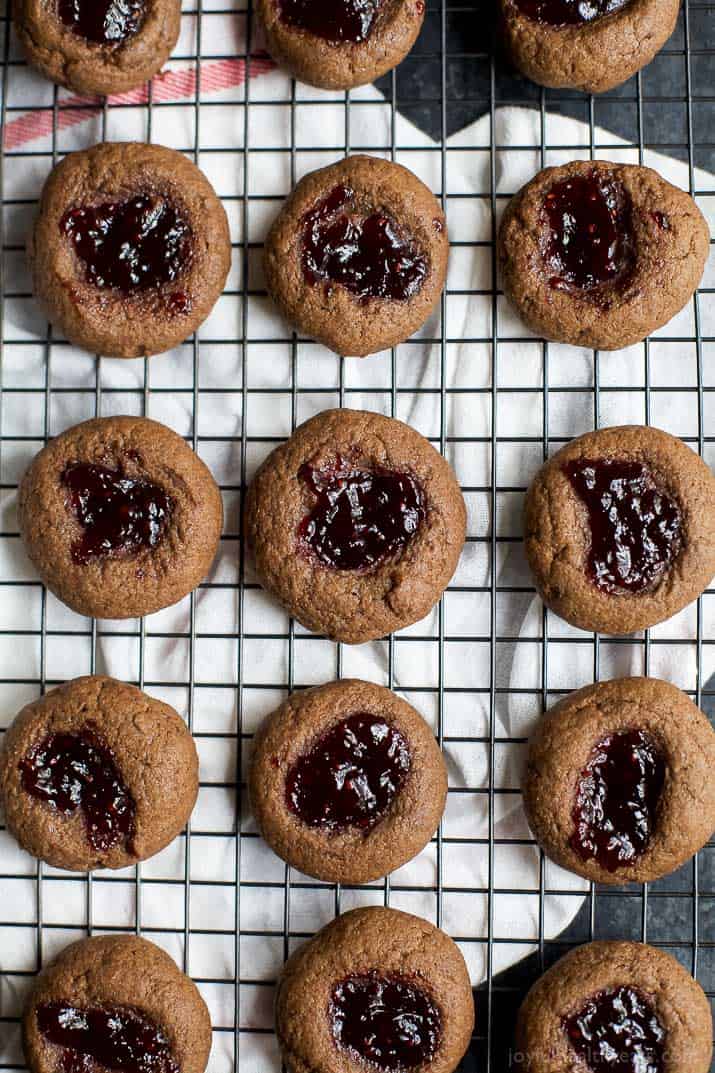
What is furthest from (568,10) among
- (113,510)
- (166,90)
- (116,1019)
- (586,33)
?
(116,1019)

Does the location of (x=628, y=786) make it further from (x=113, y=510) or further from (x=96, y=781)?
(x=113, y=510)

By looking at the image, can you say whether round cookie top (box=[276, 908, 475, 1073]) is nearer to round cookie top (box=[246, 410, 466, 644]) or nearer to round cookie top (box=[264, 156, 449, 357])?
round cookie top (box=[246, 410, 466, 644])

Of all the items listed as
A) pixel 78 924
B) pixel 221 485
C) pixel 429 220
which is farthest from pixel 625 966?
pixel 429 220

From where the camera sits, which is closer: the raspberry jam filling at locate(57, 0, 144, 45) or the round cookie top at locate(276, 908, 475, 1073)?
the round cookie top at locate(276, 908, 475, 1073)

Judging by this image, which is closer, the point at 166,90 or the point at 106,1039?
the point at 106,1039

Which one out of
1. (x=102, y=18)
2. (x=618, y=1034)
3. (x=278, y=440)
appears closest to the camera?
(x=618, y=1034)

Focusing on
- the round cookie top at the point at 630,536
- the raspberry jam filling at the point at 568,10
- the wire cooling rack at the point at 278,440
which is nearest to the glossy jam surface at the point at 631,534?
the round cookie top at the point at 630,536

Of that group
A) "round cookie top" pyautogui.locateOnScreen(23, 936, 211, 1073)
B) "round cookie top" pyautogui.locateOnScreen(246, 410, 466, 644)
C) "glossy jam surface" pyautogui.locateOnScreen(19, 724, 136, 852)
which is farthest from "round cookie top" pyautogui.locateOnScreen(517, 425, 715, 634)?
"round cookie top" pyautogui.locateOnScreen(23, 936, 211, 1073)
